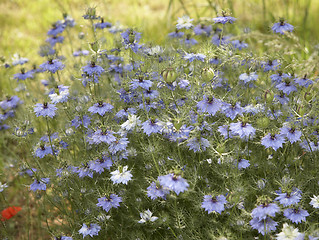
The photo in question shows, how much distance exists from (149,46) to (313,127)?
1060mm

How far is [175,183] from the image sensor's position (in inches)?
52.1

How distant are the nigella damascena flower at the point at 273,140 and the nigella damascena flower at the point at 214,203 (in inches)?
12.1

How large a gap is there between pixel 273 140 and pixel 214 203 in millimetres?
383

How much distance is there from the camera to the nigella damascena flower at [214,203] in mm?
1448

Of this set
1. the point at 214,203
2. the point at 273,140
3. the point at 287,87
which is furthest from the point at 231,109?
the point at 214,203

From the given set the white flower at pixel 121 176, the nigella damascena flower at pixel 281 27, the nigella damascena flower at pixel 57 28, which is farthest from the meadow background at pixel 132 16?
A: the white flower at pixel 121 176

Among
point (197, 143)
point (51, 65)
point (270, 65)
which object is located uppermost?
point (51, 65)

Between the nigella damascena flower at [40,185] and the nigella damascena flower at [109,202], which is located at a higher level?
the nigella damascena flower at [40,185]

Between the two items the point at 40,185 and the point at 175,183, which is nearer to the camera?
the point at 175,183

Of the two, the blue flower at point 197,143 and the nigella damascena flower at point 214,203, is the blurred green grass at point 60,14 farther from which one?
the nigella damascena flower at point 214,203

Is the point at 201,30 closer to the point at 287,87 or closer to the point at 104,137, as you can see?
the point at 287,87

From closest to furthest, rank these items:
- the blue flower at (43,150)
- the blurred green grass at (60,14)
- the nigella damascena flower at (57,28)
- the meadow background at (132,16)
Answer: the blue flower at (43,150)
the nigella damascena flower at (57,28)
the meadow background at (132,16)
the blurred green grass at (60,14)

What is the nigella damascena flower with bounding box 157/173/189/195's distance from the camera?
1.31 metres

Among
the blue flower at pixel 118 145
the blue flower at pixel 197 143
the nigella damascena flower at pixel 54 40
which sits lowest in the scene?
the blue flower at pixel 197 143
